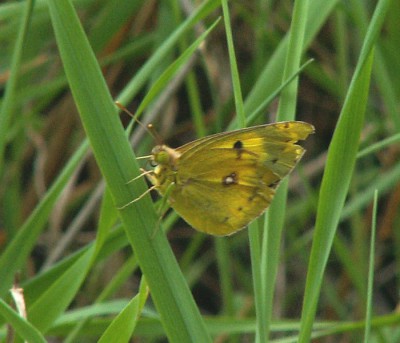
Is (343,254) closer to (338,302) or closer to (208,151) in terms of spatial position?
(338,302)

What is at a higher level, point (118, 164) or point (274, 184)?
point (118, 164)

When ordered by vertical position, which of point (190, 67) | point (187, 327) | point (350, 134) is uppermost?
point (190, 67)

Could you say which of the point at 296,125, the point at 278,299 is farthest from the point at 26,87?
the point at 296,125

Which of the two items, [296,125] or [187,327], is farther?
[296,125]

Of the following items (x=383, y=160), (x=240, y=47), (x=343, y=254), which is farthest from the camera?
(x=240, y=47)

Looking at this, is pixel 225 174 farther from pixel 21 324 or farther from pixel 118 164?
pixel 21 324

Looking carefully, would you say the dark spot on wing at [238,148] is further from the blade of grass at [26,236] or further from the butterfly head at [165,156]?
the blade of grass at [26,236]

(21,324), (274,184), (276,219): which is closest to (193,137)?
(274,184)

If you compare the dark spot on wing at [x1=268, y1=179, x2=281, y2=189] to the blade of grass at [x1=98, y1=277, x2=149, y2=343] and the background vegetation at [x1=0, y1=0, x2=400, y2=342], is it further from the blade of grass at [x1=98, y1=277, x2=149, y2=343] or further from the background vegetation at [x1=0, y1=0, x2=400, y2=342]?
the blade of grass at [x1=98, y1=277, x2=149, y2=343]

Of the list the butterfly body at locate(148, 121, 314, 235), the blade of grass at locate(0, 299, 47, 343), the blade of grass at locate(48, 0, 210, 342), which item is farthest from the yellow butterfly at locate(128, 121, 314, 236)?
the blade of grass at locate(0, 299, 47, 343)
